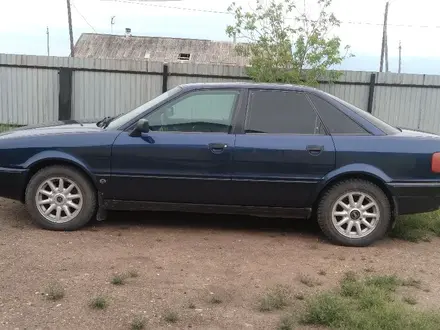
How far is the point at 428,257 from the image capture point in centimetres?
521

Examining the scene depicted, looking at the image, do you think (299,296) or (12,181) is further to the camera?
(12,181)

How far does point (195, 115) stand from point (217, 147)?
439 mm

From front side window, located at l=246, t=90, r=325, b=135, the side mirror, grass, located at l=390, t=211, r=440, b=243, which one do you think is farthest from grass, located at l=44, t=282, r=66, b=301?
grass, located at l=390, t=211, r=440, b=243

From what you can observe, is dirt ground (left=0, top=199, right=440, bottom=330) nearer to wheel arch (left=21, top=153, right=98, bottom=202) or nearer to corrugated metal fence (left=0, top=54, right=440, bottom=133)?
wheel arch (left=21, top=153, right=98, bottom=202)

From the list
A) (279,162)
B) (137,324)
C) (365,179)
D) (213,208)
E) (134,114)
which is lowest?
(137,324)

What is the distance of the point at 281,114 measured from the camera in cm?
549

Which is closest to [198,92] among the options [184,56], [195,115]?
[195,115]

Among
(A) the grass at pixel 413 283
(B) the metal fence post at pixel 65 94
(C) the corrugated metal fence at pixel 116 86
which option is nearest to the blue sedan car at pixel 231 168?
(A) the grass at pixel 413 283

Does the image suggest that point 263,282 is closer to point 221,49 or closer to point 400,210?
point 400,210

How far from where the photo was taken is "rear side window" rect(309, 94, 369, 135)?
5.43 m

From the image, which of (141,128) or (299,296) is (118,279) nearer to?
(299,296)

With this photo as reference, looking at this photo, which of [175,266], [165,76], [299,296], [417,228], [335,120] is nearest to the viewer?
[299,296]

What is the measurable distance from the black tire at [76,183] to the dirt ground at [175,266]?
11 centimetres

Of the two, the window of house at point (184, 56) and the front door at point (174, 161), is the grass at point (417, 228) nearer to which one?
the front door at point (174, 161)
